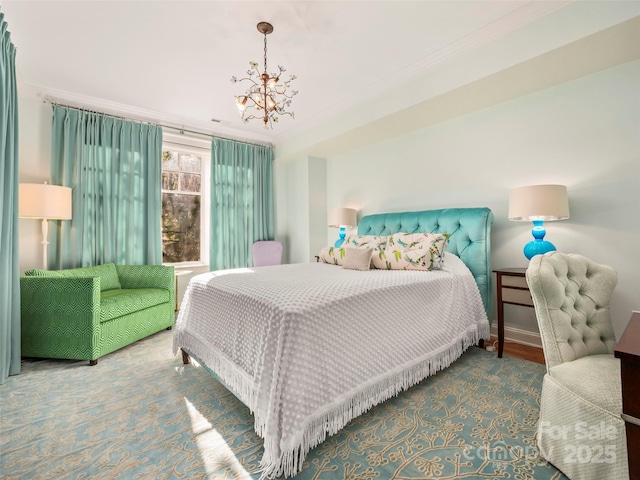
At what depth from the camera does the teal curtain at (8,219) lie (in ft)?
6.93

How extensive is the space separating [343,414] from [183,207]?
13.1ft

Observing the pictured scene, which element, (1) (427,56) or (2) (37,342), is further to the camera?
(1) (427,56)

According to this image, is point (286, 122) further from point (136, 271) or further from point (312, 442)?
point (312, 442)

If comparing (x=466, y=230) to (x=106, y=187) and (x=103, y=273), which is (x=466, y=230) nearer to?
(x=103, y=273)

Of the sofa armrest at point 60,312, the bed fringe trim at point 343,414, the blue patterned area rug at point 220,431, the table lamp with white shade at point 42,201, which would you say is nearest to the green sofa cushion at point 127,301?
the sofa armrest at point 60,312

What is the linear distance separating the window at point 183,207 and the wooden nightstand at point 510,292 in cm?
395

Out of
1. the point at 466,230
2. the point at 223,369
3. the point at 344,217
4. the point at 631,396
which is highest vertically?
the point at 344,217

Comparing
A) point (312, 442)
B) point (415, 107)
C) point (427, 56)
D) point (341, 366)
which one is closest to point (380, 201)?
point (415, 107)

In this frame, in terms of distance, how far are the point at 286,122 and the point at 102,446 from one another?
4.01 metres

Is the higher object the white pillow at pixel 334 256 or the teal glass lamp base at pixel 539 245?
the teal glass lamp base at pixel 539 245

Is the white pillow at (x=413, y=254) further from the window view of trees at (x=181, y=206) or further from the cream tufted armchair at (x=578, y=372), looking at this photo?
the window view of trees at (x=181, y=206)

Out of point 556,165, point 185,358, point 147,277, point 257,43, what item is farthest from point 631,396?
point 147,277

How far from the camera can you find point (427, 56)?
272 centimetres

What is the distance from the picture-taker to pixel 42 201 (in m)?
2.79
